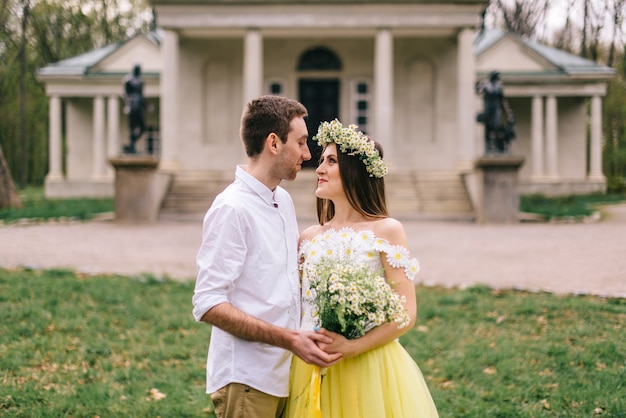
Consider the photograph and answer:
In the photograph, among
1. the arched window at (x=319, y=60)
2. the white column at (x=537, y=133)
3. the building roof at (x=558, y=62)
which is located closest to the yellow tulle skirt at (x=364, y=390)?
the arched window at (x=319, y=60)

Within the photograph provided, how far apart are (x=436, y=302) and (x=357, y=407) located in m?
4.91

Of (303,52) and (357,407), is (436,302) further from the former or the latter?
(303,52)

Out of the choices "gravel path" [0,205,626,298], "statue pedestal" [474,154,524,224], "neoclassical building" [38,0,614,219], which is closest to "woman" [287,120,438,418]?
"gravel path" [0,205,626,298]

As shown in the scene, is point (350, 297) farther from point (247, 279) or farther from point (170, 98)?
point (170, 98)

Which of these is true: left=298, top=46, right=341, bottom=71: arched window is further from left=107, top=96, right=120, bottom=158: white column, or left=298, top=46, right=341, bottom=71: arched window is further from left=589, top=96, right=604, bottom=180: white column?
left=589, top=96, right=604, bottom=180: white column

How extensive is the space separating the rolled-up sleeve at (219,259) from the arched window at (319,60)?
24.4m

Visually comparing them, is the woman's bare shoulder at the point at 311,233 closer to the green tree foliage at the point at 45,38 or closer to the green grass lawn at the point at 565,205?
the green grass lawn at the point at 565,205

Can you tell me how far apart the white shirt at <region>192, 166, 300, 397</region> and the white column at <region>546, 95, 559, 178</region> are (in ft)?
94.0

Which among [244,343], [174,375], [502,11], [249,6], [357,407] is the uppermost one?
[502,11]

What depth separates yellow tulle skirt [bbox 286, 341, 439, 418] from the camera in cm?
262

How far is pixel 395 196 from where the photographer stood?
19438 mm

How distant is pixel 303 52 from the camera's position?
1024 inches

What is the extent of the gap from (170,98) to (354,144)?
21.6m

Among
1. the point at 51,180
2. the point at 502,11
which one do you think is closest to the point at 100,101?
the point at 51,180
